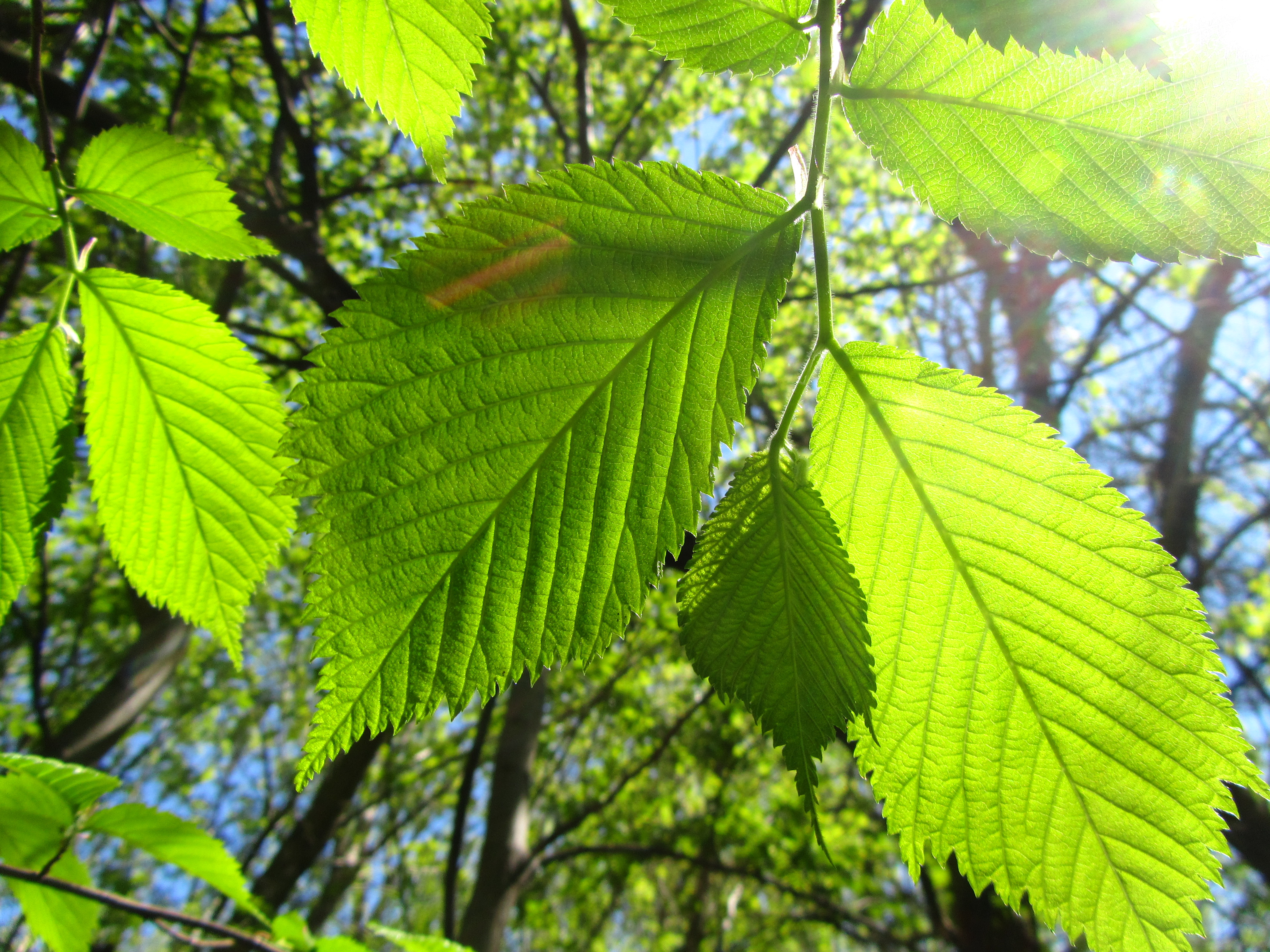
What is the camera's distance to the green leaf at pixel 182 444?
2.33 feet

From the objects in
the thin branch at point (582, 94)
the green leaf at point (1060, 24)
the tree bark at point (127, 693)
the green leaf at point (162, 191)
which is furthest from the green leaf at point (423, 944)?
the tree bark at point (127, 693)

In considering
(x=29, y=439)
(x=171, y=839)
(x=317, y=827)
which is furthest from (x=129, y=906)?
(x=317, y=827)

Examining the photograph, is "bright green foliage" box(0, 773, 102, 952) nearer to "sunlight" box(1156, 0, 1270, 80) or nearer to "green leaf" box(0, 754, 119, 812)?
"green leaf" box(0, 754, 119, 812)

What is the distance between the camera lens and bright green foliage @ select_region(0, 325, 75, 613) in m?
0.69

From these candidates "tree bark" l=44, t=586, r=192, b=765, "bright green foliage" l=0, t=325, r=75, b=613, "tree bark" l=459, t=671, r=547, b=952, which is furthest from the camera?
"tree bark" l=44, t=586, r=192, b=765

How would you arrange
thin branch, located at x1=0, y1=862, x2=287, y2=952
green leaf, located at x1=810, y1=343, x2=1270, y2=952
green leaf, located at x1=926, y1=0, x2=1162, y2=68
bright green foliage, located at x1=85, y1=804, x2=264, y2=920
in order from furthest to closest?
bright green foliage, located at x1=85, y1=804, x2=264, y2=920 → thin branch, located at x1=0, y1=862, x2=287, y2=952 → green leaf, located at x1=810, y1=343, x2=1270, y2=952 → green leaf, located at x1=926, y1=0, x2=1162, y2=68

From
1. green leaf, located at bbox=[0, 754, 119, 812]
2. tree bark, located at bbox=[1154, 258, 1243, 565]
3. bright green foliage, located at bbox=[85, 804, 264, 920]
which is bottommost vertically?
bright green foliage, located at bbox=[85, 804, 264, 920]

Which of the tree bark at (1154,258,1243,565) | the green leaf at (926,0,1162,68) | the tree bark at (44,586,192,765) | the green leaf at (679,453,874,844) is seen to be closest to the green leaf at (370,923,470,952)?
the green leaf at (679,453,874,844)

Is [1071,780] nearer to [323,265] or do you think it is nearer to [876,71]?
[876,71]

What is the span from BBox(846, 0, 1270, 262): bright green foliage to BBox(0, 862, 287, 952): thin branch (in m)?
→ 1.28

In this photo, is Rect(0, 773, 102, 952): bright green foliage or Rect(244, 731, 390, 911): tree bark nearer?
Rect(0, 773, 102, 952): bright green foliage

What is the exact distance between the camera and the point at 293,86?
13.9 ft

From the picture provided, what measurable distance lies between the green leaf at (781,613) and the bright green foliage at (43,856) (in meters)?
1.10

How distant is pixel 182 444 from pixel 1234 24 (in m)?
0.92
